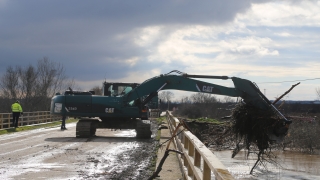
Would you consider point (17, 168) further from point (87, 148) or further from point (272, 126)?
point (272, 126)

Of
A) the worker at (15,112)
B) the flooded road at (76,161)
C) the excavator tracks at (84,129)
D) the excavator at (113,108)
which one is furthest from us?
the worker at (15,112)

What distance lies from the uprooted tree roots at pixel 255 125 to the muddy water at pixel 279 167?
1640 millimetres

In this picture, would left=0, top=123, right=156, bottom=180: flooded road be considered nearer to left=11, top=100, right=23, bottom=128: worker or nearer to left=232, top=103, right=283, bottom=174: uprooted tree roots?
left=232, top=103, right=283, bottom=174: uprooted tree roots

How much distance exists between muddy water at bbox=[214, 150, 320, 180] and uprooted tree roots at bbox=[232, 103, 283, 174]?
164cm

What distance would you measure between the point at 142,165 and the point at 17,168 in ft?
10.1

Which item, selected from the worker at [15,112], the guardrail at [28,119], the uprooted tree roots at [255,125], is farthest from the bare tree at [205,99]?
the uprooted tree roots at [255,125]

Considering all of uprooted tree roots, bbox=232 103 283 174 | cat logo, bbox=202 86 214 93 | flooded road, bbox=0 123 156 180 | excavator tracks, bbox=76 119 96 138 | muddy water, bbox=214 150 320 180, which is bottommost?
muddy water, bbox=214 150 320 180

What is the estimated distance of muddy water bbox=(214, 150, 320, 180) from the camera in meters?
13.8

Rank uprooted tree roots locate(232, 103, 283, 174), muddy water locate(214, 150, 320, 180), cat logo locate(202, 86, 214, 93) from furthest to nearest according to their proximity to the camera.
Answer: cat logo locate(202, 86, 214, 93) < muddy water locate(214, 150, 320, 180) < uprooted tree roots locate(232, 103, 283, 174)

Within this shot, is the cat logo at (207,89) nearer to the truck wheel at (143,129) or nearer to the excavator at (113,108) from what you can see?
the excavator at (113,108)

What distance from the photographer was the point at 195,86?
15.3 metres

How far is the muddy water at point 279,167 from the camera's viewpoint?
13.8 m

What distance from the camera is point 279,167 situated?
15.7m

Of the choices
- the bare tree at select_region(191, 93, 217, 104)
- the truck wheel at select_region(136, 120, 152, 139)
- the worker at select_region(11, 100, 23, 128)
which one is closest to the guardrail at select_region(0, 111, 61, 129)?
the worker at select_region(11, 100, 23, 128)
